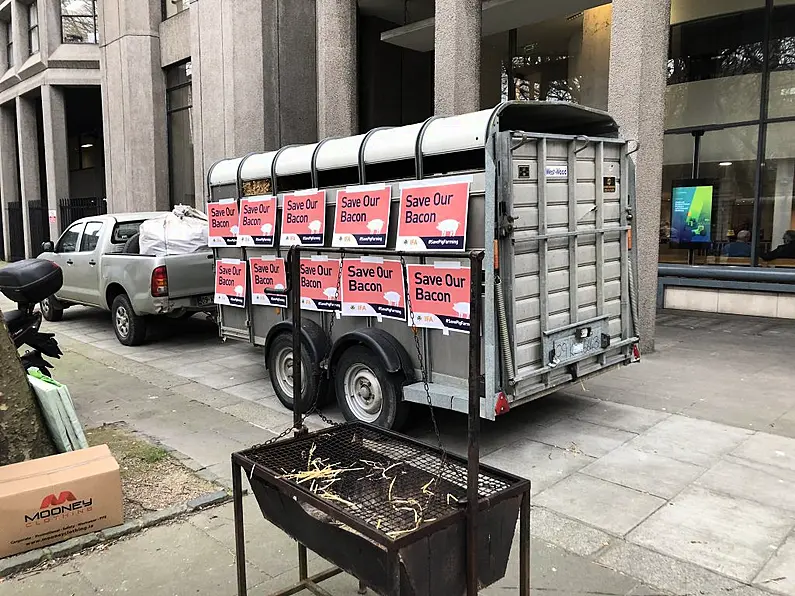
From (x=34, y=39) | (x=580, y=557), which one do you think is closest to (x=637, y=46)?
(x=580, y=557)

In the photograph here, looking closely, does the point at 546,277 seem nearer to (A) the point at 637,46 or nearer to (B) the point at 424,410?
(B) the point at 424,410

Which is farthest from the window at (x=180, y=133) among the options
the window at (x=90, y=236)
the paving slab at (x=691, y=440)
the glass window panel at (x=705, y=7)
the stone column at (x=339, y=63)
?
the paving slab at (x=691, y=440)

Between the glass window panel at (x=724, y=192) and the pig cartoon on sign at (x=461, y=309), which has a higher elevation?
the glass window panel at (x=724, y=192)

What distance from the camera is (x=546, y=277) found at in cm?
540

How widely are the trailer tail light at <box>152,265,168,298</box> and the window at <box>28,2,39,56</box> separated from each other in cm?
1804

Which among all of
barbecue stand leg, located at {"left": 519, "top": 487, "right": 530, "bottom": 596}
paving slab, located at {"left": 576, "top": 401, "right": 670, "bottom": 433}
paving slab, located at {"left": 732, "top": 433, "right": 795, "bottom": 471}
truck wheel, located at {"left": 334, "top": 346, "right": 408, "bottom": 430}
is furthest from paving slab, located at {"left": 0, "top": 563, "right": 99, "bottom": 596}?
paving slab, located at {"left": 732, "top": 433, "right": 795, "bottom": 471}

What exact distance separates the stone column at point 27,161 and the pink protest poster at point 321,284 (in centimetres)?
2157

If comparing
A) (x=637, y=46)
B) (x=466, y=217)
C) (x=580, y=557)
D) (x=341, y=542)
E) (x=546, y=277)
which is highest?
(x=637, y=46)

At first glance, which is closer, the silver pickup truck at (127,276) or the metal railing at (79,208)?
the silver pickup truck at (127,276)

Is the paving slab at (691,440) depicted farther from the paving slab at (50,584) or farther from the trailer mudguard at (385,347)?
the paving slab at (50,584)

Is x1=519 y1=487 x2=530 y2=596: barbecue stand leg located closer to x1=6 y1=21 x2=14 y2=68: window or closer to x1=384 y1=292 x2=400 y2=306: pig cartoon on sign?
x1=384 y1=292 x2=400 y2=306: pig cartoon on sign

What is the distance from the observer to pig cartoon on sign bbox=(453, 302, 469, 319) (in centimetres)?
511

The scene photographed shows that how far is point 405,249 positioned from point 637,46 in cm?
507

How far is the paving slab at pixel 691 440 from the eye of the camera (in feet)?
18.0
